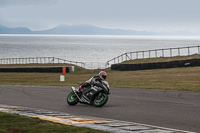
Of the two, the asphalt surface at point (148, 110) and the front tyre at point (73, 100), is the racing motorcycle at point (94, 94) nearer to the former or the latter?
the front tyre at point (73, 100)

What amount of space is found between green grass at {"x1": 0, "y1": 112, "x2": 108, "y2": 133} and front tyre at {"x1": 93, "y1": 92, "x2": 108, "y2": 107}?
3720 millimetres

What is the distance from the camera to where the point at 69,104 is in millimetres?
13594

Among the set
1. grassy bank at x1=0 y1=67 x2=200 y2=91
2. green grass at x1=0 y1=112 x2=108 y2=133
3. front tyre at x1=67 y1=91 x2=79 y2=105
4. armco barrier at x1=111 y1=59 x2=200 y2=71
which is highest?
armco barrier at x1=111 y1=59 x2=200 y2=71

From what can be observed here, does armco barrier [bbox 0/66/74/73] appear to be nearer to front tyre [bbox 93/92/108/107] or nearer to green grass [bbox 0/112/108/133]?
front tyre [bbox 93/92/108/107]

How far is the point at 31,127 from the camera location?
26.3 feet

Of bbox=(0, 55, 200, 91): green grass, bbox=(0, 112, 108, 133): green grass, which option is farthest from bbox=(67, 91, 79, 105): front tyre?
bbox=(0, 55, 200, 91): green grass

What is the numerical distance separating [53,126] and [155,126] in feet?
8.47

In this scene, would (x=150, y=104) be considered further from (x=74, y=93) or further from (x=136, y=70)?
(x=136, y=70)

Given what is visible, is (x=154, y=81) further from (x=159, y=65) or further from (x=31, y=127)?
(x=31, y=127)

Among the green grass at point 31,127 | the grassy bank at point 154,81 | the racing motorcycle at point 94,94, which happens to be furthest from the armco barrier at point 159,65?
the green grass at point 31,127

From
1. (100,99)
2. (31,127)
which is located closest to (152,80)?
(100,99)

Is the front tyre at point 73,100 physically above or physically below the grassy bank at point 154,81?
below

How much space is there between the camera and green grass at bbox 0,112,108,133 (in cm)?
756

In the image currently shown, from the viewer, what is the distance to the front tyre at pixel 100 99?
12505 mm
